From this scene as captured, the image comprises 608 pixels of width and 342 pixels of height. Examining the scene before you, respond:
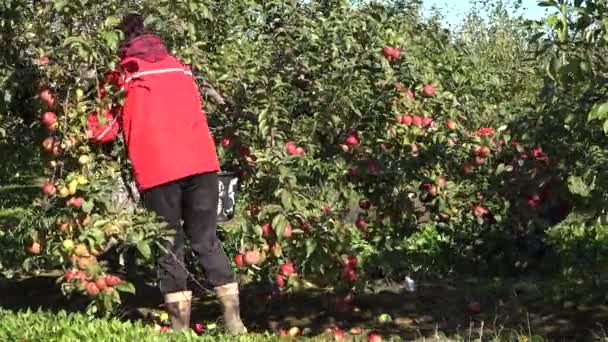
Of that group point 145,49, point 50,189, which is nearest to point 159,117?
point 145,49

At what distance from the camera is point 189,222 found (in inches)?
180

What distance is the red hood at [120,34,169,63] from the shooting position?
4.21 meters

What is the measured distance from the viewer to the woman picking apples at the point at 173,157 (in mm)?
4289

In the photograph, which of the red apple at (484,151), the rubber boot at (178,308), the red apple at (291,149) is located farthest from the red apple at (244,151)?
the red apple at (484,151)

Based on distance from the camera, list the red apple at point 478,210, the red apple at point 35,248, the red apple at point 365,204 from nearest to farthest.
A: the red apple at point 35,248
the red apple at point 365,204
the red apple at point 478,210

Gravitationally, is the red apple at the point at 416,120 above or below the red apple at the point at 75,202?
above

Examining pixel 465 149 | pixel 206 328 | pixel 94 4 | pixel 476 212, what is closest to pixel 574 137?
pixel 465 149

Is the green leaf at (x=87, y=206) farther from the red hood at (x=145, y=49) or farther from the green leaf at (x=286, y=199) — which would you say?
the green leaf at (x=286, y=199)

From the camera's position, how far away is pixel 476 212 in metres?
6.01

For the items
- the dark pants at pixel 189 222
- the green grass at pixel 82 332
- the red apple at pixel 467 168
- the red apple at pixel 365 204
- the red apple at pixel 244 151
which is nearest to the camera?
the green grass at pixel 82 332

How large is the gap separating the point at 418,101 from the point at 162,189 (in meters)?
1.41

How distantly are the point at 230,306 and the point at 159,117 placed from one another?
3.28ft

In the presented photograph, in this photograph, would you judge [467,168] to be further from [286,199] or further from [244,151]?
[286,199]

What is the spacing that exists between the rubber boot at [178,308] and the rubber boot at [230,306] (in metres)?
0.16
